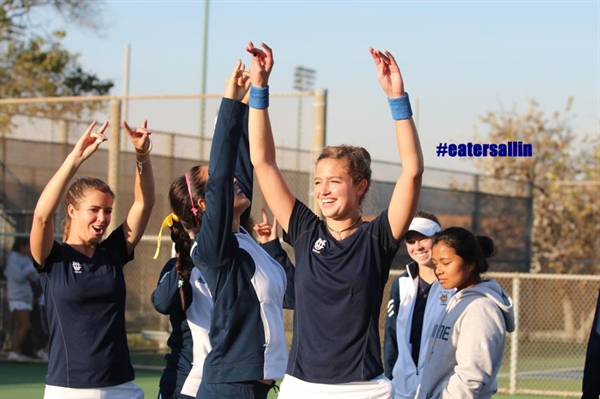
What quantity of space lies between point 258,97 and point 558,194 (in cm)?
1699

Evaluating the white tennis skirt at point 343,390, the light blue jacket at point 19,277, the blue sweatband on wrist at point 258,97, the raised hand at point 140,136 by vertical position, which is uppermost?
the blue sweatband on wrist at point 258,97

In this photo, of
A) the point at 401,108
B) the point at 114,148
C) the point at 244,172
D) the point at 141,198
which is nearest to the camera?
the point at 401,108

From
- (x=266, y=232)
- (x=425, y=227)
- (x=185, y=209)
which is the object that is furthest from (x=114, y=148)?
(x=185, y=209)

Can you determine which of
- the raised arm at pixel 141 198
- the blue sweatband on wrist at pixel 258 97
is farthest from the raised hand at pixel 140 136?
the blue sweatband on wrist at pixel 258 97

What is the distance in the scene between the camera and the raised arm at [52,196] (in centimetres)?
481

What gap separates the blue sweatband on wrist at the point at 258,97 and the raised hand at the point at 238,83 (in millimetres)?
106

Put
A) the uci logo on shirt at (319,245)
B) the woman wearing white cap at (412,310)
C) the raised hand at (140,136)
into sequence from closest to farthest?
the uci logo on shirt at (319,245)
the raised hand at (140,136)
the woman wearing white cap at (412,310)

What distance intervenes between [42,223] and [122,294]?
51 cm

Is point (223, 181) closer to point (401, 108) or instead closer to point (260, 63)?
point (260, 63)

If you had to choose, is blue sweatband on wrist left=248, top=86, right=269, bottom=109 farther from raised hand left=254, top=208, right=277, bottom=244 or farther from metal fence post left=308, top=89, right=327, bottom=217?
metal fence post left=308, top=89, right=327, bottom=217

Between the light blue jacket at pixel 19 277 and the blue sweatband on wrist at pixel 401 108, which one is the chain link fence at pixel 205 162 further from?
the blue sweatband on wrist at pixel 401 108

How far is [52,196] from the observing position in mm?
4848

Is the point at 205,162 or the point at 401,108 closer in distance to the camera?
the point at 401,108

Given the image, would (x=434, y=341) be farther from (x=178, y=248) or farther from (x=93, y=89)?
(x=93, y=89)
